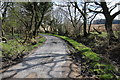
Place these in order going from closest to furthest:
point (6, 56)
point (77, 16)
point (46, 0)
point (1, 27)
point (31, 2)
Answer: point (6, 56), point (1, 27), point (31, 2), point (46, 0), point (77, 16)

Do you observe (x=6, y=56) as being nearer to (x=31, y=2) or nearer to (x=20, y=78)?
(x=20, y=78)

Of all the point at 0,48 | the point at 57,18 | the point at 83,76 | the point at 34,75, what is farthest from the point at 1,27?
the point at 57,18

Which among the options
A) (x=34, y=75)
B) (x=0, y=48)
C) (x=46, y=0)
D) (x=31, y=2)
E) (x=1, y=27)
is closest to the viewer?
(x=34, y=75)

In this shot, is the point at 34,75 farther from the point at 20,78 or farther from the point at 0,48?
the point at 0,48

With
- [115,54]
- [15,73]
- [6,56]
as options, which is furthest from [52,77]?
[115,54]

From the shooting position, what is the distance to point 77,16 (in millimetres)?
28641

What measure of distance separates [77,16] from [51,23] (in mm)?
27022

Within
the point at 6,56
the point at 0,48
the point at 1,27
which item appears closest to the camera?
the point at 6,56

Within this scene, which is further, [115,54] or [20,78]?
[115,54]

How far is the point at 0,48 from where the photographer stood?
895 cm

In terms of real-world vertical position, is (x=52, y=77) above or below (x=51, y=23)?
below

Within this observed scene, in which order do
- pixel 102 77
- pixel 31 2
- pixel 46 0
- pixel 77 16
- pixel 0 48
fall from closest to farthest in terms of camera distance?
pixel 102 77 → pixel 0 48 → pixel 31 2 → pixel 46 0 → pixel 77 16

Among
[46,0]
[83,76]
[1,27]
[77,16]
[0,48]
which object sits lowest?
[83,76]

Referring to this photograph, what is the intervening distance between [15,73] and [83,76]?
3078mm
